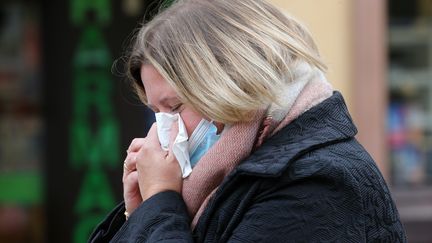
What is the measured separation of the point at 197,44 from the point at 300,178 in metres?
0.36

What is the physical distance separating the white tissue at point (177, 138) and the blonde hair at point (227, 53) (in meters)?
0.08

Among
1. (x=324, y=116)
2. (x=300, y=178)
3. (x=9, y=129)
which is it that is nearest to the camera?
(x=300, y=178)

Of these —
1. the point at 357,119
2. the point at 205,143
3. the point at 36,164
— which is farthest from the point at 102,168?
the point at 205,143

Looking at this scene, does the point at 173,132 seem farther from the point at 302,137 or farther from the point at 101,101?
the point at 101,101

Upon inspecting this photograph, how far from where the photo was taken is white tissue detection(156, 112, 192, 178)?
1.92 metres

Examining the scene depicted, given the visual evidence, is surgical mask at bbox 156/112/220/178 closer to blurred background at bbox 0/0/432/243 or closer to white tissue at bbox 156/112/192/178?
white tissue at bbox 156/112/192/178

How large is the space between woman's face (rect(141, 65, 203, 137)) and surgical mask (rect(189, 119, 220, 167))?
0.01 meters

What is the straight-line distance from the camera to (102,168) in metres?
5.86

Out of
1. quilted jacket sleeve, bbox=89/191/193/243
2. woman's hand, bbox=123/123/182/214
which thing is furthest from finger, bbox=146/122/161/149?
quilted jacket sleeve, bbox=89/191/193/243

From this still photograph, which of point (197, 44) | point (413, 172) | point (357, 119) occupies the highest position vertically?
point (197, 44)

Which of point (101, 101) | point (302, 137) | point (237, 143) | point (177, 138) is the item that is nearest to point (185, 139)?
point (177, 138)

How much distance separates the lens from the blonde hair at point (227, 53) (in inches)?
71.6

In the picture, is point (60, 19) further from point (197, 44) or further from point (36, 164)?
point (197, 44)

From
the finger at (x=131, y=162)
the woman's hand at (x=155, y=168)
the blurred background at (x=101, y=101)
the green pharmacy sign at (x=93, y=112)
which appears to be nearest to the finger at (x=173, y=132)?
the woman's hand at (x=155, y=168)
